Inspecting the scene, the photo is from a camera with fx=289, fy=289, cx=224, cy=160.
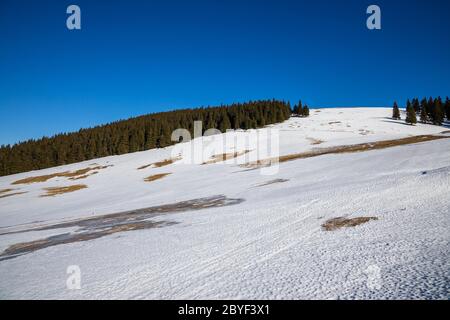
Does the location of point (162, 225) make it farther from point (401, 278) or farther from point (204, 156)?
point (204, 156)

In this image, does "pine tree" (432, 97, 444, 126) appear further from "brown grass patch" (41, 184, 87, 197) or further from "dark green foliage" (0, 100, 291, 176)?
"brown grass patch" (41, 184, 87, 197)

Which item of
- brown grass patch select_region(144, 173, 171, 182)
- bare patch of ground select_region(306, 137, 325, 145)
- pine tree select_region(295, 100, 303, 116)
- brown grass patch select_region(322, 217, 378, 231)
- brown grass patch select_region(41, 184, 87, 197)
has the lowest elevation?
brown grass patch select_region(41, 184, 87, 197)

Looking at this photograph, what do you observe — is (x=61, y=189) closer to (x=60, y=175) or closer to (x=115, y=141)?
(x=60, y=175)

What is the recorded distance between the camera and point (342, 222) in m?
16.1

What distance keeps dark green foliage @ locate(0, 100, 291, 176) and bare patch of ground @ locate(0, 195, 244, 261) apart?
273 feet

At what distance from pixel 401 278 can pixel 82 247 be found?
17021 millimetres

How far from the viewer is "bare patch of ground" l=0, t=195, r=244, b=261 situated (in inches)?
797

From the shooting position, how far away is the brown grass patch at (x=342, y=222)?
606 inches

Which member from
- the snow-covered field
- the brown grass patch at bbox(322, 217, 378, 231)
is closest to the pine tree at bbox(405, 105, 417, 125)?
the snow-covered field

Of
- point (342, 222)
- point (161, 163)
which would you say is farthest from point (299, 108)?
point (342, 222)

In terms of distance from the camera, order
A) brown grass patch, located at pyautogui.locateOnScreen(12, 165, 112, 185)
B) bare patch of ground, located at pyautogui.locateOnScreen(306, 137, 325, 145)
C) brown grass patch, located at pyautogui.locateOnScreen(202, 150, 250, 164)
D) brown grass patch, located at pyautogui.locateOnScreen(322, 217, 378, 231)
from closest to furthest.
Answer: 1. brown grass patch, located at pyautogui.locateOnScreen(322, 217, 378, 231)
2. brown grass patch, located at pyautogui.locateOnScreen(202, 150, 250, 164)
3. bare patch of ground, located at pyautogui.locateOnScreen(306, 137, 325, 145)
4. brown grass patch, located at pyautogui.locateOnScreen(12, 165, 112, 185)

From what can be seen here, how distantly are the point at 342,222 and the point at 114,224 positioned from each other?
18.3 m

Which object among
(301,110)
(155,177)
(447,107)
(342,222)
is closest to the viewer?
(342,222)

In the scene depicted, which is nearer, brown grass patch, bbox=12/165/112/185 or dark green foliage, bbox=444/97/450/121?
brown grass patch, bbox=12/165/112/185
